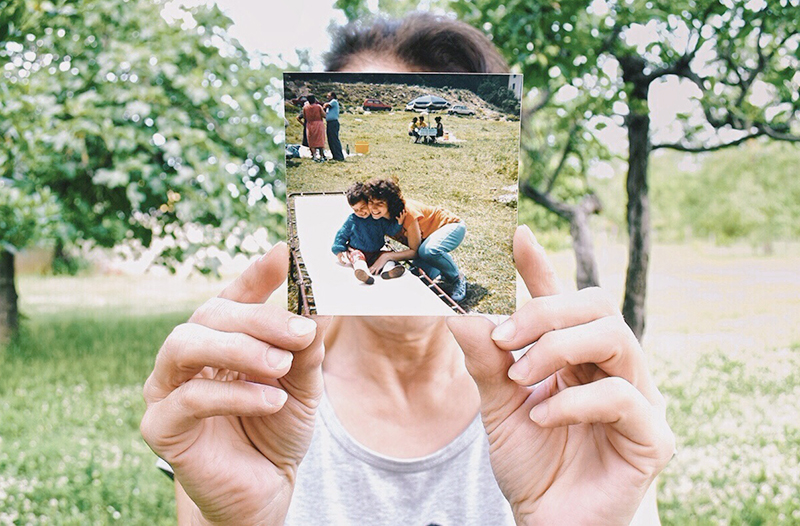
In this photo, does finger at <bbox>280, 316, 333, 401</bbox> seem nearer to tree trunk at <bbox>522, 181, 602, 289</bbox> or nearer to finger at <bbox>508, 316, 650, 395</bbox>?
finger at <bbox>508, 316, 650, 395</bbox>

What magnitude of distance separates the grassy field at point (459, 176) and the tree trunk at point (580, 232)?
8.15 ft

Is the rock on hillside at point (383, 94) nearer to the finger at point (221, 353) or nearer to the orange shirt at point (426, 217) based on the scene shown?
the orange shirt at point (426, 217)

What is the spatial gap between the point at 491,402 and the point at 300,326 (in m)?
0.32

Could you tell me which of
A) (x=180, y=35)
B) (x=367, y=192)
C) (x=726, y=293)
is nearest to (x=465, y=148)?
(x=367, y=192)

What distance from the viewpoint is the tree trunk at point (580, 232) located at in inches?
130

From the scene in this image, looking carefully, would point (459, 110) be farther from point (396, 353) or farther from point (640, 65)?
point (640, 65)

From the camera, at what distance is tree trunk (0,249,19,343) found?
4.08m

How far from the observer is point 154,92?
2924 mm

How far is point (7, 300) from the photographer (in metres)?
4.11

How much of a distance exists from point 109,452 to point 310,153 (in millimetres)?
2705

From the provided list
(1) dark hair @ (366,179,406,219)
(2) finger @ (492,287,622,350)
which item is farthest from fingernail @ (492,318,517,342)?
(1) dark hair @ (366,179,406,219)

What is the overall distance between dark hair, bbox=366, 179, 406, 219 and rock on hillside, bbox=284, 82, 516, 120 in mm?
98

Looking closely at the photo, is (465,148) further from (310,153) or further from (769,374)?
(769,374)

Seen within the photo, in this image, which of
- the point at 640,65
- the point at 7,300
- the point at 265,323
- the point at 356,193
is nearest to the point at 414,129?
the point at 356,193
